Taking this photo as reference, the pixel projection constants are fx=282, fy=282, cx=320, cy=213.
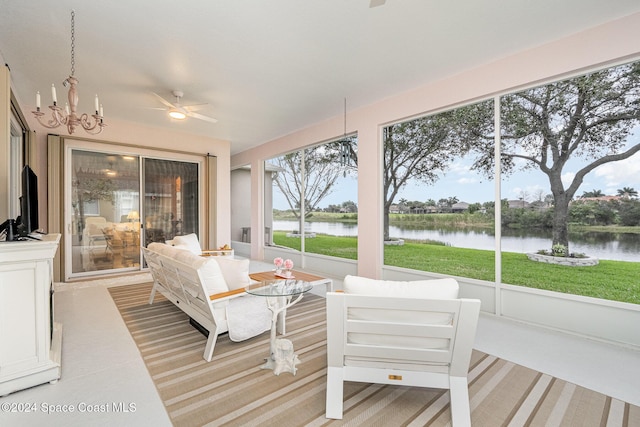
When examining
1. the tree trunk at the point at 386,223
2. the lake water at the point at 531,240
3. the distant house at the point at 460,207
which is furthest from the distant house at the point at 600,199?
the tree trunk at the point at 386,223

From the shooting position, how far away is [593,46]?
8.93 ft

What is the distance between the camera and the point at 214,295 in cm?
238

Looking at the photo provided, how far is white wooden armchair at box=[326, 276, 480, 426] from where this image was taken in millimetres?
1562

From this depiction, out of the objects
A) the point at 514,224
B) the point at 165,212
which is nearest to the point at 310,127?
the point at 165,212

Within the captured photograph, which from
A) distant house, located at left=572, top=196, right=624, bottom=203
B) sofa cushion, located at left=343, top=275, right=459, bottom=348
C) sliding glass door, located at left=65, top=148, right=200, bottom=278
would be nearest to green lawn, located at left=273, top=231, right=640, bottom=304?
distant house, located at left=572, top=196, right=624, bottom=203

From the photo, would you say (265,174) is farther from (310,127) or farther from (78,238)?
(78,238)

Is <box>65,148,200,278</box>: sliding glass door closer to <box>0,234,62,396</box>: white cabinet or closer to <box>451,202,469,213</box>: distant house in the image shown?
<box>0,234,62,396</box>: white cabinet

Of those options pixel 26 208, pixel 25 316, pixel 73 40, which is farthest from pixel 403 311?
pixel 73 40

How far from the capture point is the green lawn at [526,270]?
9.14 ft

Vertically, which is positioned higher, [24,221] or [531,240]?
[24,221]

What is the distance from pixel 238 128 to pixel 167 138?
155cm

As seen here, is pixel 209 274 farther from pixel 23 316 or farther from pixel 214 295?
pixel 23 316

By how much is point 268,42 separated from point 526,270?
12.9 ft

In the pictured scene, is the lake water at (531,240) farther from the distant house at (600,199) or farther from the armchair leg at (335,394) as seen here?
the armchair leg at (335,394)
